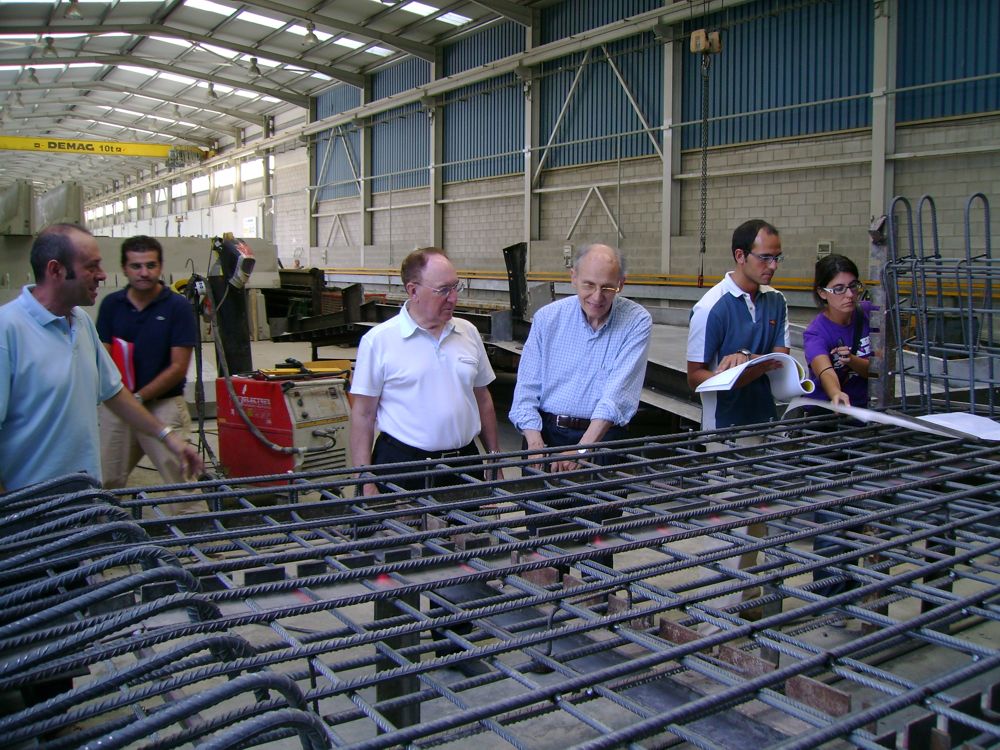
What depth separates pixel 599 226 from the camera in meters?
13.7

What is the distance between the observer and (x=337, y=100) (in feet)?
68.5

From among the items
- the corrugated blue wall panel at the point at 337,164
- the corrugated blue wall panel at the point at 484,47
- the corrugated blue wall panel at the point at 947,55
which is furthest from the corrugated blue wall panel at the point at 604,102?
the corrugated blue wall panel at the point at 337,164

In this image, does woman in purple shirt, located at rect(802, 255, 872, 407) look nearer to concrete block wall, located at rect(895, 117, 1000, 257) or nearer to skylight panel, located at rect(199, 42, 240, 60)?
concrete block wall, located at rect(895, 117, 1000, 257)

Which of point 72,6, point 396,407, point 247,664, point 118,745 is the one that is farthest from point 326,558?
point 72,6

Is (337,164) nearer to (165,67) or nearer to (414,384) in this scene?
(165,67)

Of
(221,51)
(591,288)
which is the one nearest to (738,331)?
(591,288)

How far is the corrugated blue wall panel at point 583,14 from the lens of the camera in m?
12.6

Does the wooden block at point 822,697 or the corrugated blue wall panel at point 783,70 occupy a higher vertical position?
the corrugated blue wall panel at point 783,70

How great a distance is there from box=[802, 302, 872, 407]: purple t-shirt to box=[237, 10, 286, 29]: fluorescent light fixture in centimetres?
1588

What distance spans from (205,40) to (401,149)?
186 inches

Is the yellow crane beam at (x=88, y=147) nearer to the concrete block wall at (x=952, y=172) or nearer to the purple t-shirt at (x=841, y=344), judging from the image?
the concrete block wall at (x=952, y=172)

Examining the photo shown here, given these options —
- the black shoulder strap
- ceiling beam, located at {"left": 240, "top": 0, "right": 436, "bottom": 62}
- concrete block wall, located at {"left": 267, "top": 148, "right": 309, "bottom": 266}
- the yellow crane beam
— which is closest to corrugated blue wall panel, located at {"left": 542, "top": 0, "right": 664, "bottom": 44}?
ceiling beam, located at {"left": 240, "top": 0, "right": 436, "bottom": 62}

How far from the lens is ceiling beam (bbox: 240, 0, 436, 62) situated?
14930 mm

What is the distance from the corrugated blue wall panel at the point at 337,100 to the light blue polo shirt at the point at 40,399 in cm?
1876
